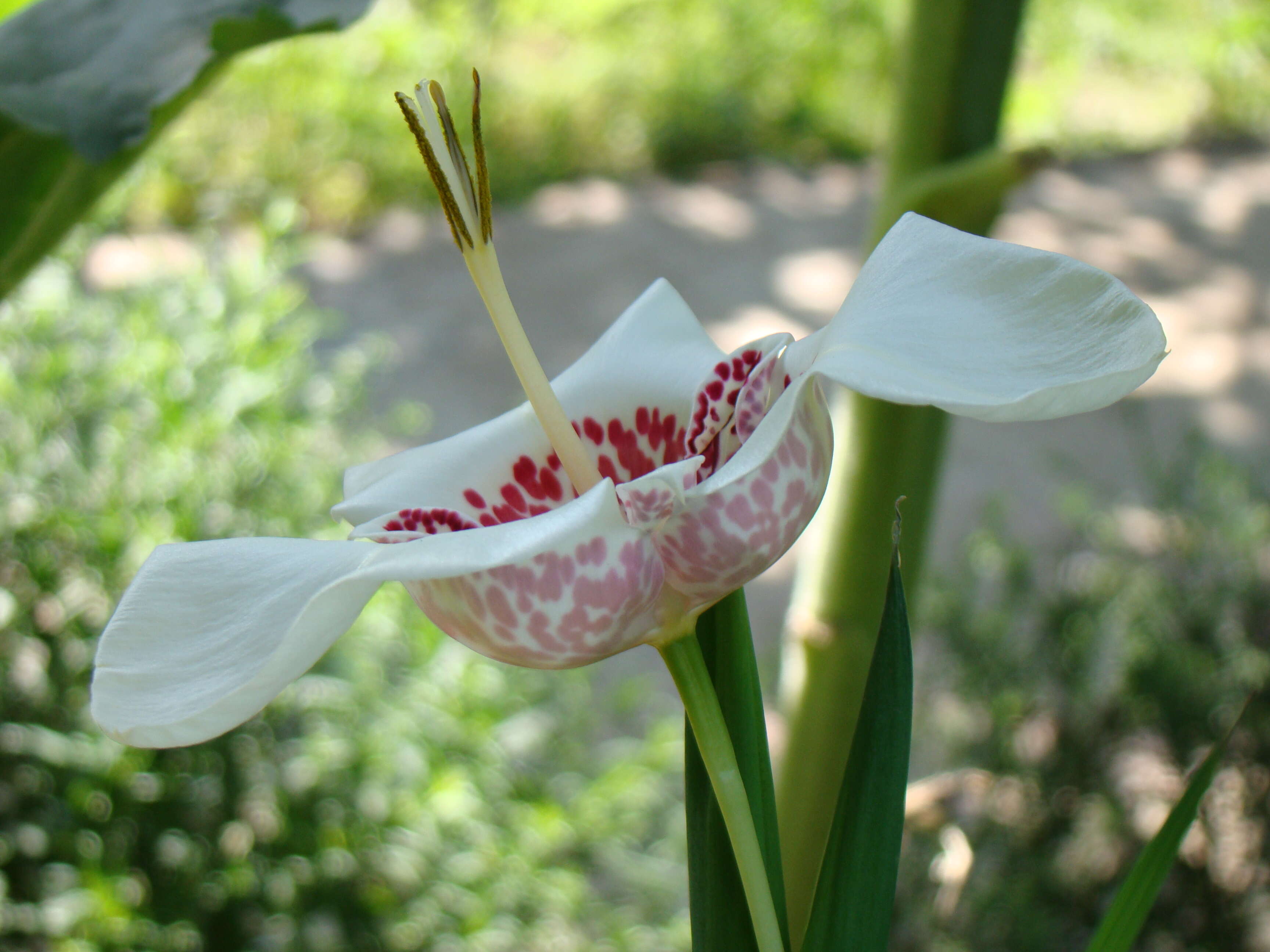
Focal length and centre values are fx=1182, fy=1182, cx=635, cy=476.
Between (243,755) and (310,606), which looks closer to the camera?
(310,606)

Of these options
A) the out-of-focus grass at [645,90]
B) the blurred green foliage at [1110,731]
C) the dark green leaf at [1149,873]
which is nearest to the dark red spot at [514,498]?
the dark green leaf at [1149,873]

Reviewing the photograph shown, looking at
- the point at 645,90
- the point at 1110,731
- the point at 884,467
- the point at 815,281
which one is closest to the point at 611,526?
the point at 884,467

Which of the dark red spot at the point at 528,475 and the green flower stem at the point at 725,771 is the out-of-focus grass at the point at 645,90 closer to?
the dark red spot at the point at 528,475

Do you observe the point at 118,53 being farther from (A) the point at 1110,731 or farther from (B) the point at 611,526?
(A) the point at 1110,731

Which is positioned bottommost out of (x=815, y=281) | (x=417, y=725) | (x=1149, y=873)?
(x=815, y=281)

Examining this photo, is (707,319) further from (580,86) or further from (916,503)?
(916,503)

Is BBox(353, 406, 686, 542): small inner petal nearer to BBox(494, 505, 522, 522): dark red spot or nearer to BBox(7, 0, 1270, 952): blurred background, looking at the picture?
BBox(494, 505, 522, 522): dark red spot

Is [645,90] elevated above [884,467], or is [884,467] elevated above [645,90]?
[884,467]

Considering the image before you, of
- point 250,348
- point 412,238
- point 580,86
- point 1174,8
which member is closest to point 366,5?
point 250,348
